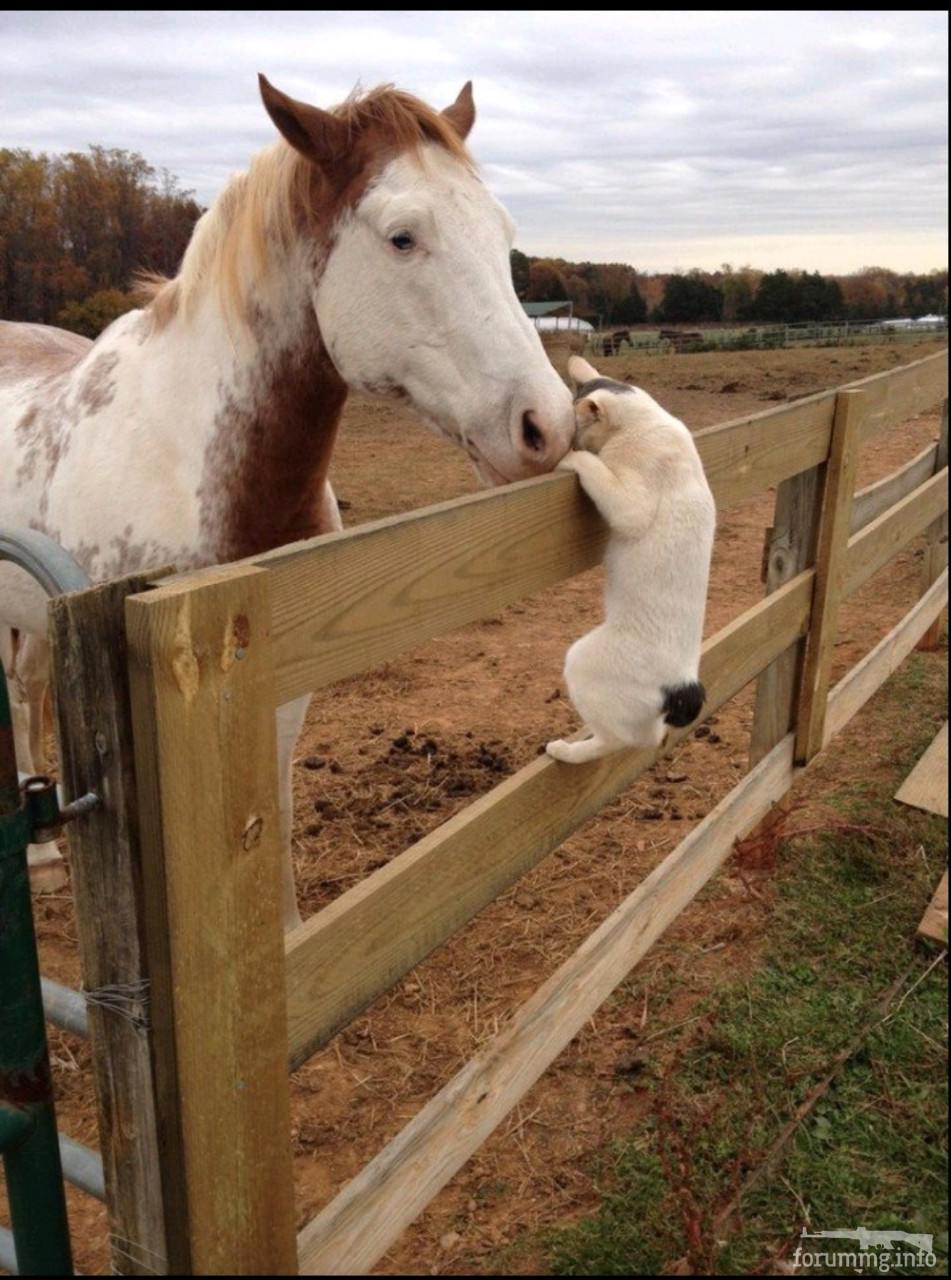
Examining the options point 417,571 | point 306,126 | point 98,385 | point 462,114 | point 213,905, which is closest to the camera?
point 213,905

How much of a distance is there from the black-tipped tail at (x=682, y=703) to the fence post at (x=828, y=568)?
156 centimetres

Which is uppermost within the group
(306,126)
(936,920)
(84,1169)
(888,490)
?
(306,126)

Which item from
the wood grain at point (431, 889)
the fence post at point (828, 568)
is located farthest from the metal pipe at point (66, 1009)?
the fence post at point (828, 568)

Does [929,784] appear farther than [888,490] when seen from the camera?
No

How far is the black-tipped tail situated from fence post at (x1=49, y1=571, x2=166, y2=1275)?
1.10m

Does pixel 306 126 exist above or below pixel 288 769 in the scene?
above

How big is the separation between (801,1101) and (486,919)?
114 centimetres

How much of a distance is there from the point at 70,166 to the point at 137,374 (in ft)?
5.28

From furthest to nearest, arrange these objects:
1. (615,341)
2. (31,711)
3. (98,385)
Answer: (615,341) → (31,711) → (98,385)

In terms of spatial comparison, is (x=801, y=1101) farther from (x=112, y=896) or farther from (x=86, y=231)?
(x=86, y=231)

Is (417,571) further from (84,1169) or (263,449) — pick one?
(263,449)

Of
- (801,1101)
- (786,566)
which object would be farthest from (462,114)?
(801,1101)

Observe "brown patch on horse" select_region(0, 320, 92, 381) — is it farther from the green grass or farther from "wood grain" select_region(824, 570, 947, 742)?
"wood grain" select_region(824, 570, 947, 742)

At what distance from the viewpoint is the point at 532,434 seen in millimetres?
2035
